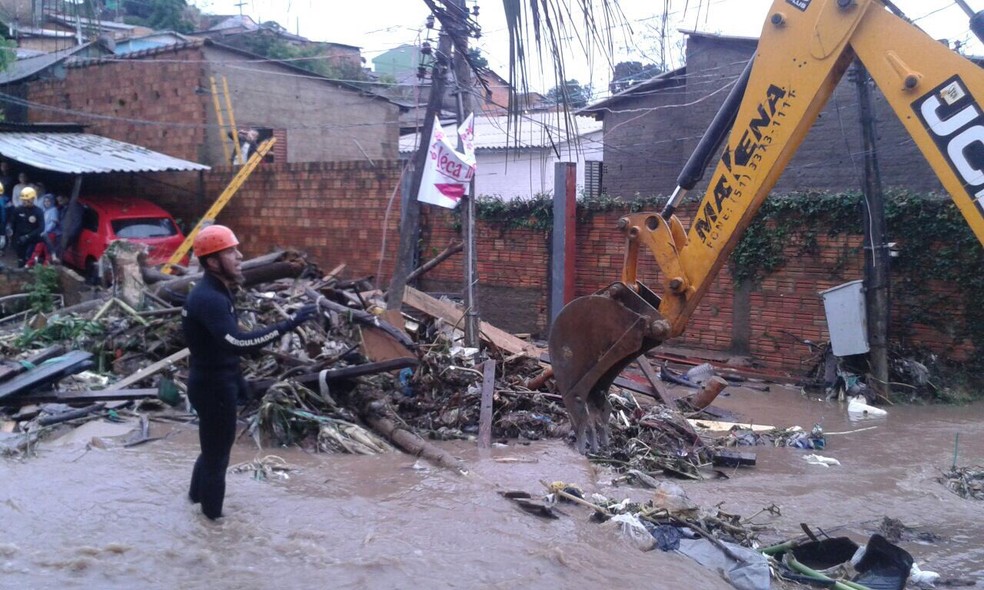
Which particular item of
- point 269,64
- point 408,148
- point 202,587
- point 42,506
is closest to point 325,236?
point 269,64

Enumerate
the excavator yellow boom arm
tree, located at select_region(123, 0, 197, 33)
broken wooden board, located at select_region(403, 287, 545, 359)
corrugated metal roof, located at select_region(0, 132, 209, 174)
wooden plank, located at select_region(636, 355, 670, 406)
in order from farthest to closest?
corrugated metal roof, located at select_region(0, 132, 209, 174), broken wooden board, located at select_region(403, 287, 545, 359), wooden plank, located at select_region(636, 355, 670, 406), tree, located at select_region(123, 0, 197, 33), the excavator yellow boom arm

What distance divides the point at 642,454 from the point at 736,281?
6.14 m

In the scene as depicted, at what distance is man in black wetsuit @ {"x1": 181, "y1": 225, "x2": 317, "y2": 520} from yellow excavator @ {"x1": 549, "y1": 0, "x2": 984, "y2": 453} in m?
2.22

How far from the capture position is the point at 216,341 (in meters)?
5.41

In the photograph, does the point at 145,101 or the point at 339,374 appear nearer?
the point at 339,374

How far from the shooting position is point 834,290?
1169 cm

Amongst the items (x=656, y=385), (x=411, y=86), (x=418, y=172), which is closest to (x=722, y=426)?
(x=656, y=385)

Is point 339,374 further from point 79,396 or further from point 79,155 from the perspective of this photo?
point 79,155

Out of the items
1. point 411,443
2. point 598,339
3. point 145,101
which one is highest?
point 145,101

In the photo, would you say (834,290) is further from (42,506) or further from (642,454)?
(42,506)

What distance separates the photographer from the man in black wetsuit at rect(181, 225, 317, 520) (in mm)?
5379

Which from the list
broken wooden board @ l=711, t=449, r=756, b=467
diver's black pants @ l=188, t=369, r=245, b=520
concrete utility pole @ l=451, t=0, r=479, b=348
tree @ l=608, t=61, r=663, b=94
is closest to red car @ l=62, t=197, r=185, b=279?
concrete utility pole @ l=451, t=0, r=479, b=348

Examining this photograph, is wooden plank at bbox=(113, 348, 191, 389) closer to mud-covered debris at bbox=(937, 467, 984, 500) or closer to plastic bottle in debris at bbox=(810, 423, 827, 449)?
plastic bottle in debris at bbox=(810, 423, 827, 449)

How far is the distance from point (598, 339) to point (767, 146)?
1.78 m
